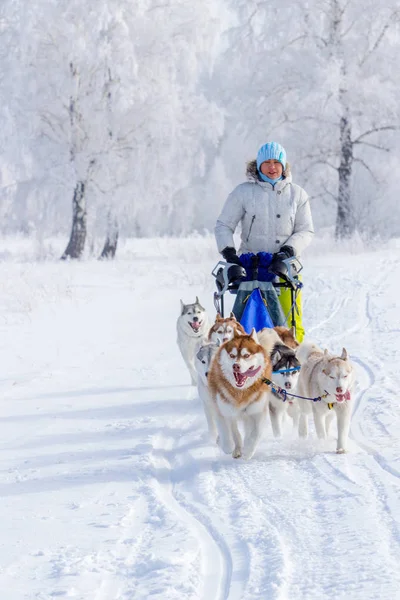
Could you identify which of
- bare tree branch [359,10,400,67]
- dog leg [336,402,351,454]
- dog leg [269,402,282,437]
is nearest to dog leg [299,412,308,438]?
dog leg [269,402,282,437]

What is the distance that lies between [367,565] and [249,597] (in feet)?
1.83

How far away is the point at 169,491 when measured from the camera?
443 centimetres

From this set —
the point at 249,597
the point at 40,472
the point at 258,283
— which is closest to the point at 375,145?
the point at 258,283

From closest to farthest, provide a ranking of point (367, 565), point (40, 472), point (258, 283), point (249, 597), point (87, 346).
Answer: point (249, 597) → point (367, 565) → point (40, 472) → point (258, 283) → point (87, 346)

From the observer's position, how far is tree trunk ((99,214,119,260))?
20688 millimetres

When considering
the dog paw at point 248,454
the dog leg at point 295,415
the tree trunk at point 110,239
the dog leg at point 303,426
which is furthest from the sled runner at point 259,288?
the tree trunk at point 110,239

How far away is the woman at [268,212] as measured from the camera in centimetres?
570

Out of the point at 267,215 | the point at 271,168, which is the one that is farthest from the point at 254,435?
the point at 271,168

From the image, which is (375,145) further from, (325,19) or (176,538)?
(176,538)

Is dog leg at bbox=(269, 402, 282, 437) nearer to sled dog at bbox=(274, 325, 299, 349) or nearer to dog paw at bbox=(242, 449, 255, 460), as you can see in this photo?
sled dog at bbox=(274, 325, 299, 349)

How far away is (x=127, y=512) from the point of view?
4.02 m

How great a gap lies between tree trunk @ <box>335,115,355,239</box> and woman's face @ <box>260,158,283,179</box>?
16036 mm

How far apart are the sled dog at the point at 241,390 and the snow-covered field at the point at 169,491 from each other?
0.19m

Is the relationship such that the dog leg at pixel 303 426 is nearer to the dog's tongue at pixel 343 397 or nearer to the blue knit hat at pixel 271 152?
the dog's tongue at pixel 343 397
